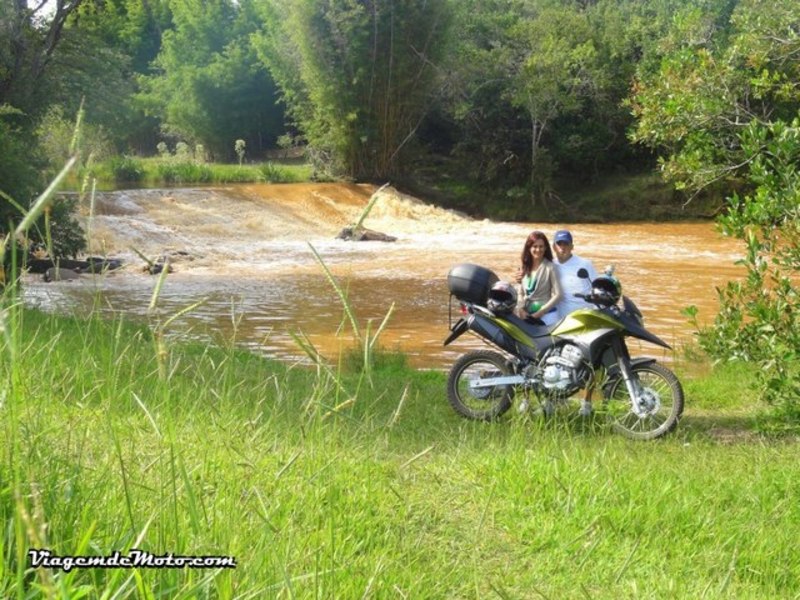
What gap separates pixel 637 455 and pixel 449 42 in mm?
22783

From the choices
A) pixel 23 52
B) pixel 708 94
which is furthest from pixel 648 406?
pixel 23 52

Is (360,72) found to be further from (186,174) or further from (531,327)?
(531,327)

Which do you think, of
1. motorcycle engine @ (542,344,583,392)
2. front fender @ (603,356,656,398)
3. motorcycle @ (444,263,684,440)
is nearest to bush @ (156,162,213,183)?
motorcycle @ (444,263,684,440)

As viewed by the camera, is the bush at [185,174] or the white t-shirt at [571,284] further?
the bush at [185,174]

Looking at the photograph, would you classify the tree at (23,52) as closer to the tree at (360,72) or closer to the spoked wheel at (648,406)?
the tree at (360,72)

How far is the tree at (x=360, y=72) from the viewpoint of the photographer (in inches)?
952

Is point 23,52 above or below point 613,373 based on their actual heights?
above

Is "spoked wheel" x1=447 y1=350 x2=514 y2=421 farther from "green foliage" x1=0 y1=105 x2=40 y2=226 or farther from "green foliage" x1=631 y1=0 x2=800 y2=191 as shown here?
"green foliage" x1=0 y1=105 x2=40 y2=226

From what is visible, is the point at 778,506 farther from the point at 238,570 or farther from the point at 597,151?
the point at 597,151

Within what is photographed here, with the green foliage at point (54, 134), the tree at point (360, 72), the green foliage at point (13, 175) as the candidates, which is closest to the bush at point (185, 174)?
the tree at point (360, 72)

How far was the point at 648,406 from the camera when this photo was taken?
4953 mm

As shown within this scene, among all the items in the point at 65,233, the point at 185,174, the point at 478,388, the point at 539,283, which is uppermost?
the point at 185,174

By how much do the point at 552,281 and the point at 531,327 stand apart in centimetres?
49

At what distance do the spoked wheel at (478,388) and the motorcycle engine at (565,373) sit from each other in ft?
0.89
